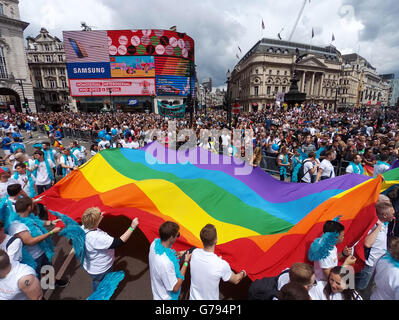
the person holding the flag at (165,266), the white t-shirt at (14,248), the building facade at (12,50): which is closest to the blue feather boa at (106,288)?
the person holding the flag at (165,266)

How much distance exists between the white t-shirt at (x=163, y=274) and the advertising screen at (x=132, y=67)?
47826 millimetres

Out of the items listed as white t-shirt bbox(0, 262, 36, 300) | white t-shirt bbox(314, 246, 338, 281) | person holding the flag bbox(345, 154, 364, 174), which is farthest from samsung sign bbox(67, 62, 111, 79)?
white t-shirt bbox(314, 246, 338, 281)

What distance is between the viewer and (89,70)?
44.0 metres

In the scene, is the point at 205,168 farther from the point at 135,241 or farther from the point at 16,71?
the point at 16,71

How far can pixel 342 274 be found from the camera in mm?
2045

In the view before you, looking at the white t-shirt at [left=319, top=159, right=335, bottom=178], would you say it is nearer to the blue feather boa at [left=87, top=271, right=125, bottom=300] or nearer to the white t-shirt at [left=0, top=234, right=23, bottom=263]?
→ the blue feather boa at [left=87, top=271, right=125, bottom=300]

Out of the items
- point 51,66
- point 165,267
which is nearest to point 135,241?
point 165,267

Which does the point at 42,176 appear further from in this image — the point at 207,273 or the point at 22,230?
the point at 207,273

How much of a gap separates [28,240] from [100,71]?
49540 mm

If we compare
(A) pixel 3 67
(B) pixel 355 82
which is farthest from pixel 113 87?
(B) pixel 355 82

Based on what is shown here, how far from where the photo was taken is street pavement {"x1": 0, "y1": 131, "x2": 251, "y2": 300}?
11.2ft

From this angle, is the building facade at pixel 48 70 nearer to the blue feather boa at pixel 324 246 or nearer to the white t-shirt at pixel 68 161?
the white t-shirt at pixel 68 161

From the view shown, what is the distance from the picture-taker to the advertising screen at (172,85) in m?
45.7

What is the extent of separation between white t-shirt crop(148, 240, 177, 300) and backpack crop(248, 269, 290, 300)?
88 cm
